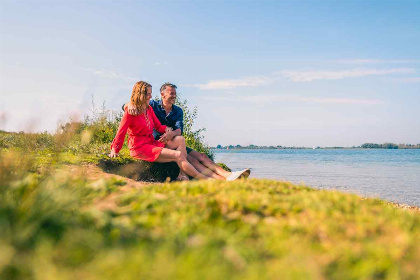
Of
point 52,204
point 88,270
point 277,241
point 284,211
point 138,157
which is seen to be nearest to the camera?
point 88,270

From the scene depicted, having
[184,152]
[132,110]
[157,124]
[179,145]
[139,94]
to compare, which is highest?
[139,94]

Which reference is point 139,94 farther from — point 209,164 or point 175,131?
point 209,164

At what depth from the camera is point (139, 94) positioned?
655 centimetres

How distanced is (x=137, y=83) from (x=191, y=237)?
15.4 feet

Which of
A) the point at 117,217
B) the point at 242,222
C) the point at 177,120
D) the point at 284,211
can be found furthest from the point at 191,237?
the point at 177,120

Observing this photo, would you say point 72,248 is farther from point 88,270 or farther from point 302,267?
point 302,267

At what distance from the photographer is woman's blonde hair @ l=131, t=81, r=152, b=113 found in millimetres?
6531

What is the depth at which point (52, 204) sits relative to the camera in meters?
2.68

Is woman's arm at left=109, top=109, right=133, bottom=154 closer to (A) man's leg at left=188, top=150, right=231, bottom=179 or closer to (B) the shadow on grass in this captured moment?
(B) the shadow on grass

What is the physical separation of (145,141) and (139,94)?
3.37 feet

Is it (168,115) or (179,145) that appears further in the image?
(168,115)

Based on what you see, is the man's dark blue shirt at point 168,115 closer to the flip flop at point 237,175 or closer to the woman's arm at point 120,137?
the woman's arm at point 120,137

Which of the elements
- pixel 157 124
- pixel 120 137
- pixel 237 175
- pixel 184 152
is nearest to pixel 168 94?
pixel 157 124

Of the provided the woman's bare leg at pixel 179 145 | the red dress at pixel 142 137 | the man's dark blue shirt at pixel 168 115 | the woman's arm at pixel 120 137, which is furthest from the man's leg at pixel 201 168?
the woman's arm at pixel 120 137
